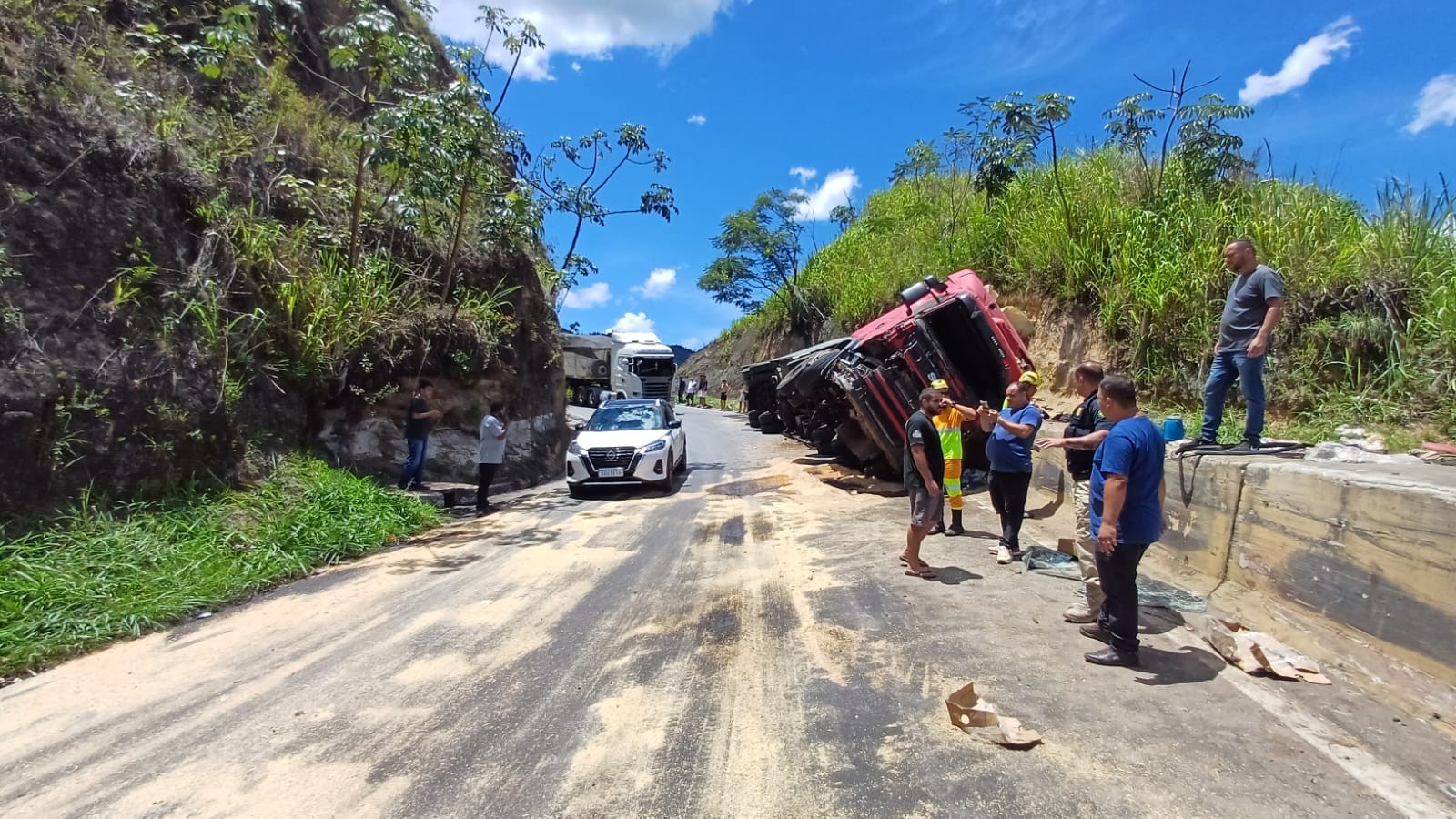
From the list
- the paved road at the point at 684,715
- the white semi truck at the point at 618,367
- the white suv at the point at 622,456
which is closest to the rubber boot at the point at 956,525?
the paved road at the point at 684,715

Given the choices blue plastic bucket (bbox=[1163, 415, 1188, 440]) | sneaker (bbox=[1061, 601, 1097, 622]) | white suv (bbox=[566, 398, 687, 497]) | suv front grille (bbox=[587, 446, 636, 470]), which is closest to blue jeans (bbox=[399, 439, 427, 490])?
white suv (bbox=[566, 398, 687, 497])

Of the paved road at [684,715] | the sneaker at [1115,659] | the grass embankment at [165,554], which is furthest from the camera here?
the grass embankment at [165,554]

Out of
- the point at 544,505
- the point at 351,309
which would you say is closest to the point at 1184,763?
the point at 544,505

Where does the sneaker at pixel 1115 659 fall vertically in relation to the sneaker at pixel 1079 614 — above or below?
below

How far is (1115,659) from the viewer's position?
13.0 feet

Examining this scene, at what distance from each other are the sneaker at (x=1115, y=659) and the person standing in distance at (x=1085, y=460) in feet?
1.72

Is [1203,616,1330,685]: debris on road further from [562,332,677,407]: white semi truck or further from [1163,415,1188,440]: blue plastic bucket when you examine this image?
[562,332,677,407]: white semi truck

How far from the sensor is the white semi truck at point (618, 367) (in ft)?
96.8

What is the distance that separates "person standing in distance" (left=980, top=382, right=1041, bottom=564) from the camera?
20.4 ft

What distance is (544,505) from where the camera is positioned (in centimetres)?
1030

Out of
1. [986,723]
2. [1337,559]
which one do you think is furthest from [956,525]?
[986,723]

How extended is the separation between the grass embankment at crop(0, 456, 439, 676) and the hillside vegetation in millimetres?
9813

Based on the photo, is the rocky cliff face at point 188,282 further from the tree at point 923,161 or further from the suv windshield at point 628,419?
the tree at point 923,161

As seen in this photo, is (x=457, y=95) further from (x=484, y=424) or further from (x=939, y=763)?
(x=939, y=763)
